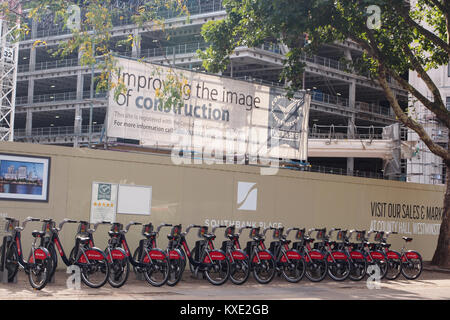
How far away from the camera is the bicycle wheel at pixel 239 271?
43.0 feet

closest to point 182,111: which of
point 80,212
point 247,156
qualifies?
point 247,156

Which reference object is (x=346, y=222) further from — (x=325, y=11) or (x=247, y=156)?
(x=325, y=11)

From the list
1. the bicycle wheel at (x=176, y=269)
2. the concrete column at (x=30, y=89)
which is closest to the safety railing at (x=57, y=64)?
the concrete column at (x=30, y=89)

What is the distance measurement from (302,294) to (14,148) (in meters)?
6.60

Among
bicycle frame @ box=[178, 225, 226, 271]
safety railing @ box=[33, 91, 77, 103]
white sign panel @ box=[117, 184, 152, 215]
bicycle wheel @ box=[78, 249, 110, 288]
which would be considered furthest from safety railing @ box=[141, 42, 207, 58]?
bicycle wheel @ box=[78, 249, 110, 288]

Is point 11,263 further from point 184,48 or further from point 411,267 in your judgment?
point 184,48

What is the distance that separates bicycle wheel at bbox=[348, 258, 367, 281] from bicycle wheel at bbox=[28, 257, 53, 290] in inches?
281

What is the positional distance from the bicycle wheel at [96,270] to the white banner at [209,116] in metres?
4.87

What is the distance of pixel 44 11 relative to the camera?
A: 14.4 m

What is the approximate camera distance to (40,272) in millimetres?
11148

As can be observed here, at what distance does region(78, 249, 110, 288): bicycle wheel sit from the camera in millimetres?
11500

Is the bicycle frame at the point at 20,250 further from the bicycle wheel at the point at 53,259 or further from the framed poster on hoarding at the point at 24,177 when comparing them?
the framed poster on hoarding at the point at 24,177

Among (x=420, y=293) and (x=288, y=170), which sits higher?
(x=288, y=170)

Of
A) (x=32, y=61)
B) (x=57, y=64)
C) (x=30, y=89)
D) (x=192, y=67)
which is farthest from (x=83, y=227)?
(x=32, y=61)
